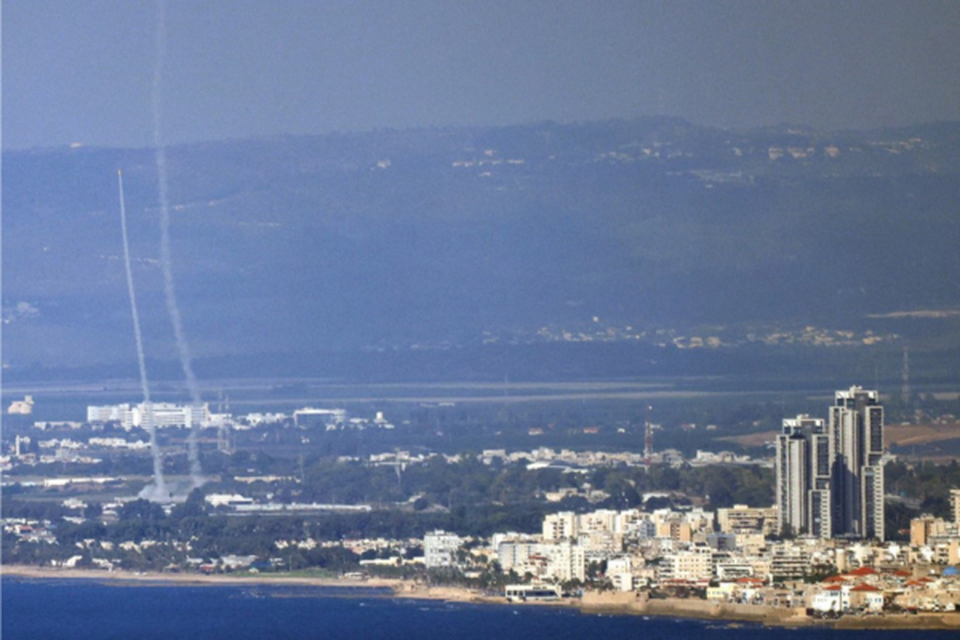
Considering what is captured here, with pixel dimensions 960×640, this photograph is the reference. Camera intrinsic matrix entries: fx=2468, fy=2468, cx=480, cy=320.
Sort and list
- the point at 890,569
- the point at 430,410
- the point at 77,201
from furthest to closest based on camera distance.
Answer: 1. the point at 77,201
2. the point at 430,410
3. the point at 890,569

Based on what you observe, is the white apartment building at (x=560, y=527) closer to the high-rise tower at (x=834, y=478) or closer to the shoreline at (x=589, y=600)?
the shoreline at (x=589, y=600)

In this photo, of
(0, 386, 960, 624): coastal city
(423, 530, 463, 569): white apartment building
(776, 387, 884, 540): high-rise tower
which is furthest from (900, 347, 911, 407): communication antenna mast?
(423, 530, 463, 569): white apartment building

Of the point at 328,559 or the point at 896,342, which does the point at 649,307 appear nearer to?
the point at 896,342

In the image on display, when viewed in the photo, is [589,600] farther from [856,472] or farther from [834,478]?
[856,472]

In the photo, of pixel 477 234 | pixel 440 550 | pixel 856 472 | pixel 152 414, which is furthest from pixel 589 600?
pixel 477 234

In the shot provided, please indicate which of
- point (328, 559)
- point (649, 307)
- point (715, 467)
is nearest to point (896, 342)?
point (649, 307)
